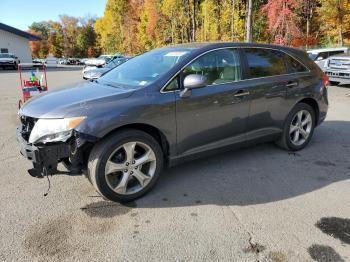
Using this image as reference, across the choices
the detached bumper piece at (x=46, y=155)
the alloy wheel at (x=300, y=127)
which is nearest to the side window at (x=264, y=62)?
the alloy wheel at (x=300, y=127)

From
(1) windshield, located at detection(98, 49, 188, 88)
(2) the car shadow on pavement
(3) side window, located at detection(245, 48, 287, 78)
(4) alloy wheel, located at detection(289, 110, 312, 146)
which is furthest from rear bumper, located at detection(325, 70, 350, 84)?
(1) windshield, located at detection(98, 49, 188, 88)

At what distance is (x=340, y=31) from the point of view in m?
26.4

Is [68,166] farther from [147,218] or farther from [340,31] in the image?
[340,31]

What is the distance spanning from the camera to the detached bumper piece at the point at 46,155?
318 centimetres

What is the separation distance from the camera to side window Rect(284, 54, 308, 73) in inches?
194

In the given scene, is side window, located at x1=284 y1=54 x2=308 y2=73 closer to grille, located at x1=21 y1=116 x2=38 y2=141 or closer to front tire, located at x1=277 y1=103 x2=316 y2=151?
front tire, located at x1=277 y1=103 x2=316 y2=151

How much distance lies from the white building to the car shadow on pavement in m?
42.6

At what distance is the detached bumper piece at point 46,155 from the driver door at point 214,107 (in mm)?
1292

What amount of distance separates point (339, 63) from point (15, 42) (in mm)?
40502

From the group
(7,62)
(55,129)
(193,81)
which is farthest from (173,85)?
(7,62)

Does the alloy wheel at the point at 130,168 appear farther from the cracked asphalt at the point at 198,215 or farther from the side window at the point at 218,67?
the side window at the point at 218,67

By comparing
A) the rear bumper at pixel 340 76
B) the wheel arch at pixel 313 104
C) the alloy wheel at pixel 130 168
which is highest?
the rear bumper at pixel 340 76

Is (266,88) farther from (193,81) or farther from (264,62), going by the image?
(193,81)

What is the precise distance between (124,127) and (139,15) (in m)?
52.2
